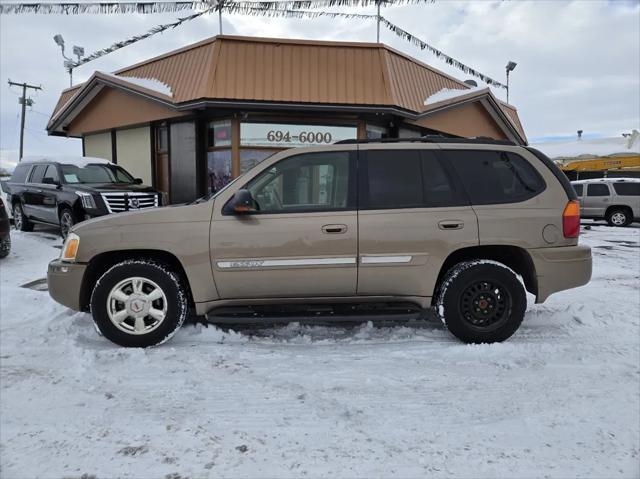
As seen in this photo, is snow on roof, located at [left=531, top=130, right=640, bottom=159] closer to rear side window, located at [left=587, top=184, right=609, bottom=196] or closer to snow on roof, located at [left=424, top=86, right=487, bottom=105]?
rear side window, located at [left=587, top=184, right=609, bottom=196]

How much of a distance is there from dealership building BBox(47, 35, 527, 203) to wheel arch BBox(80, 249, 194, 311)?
697 centimetres

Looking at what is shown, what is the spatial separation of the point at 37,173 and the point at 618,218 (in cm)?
1889

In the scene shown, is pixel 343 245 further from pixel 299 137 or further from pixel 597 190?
pixel 597 190

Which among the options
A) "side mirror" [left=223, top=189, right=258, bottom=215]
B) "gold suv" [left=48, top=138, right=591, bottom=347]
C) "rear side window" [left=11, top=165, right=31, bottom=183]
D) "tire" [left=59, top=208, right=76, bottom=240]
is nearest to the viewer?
"side mirror" [left=223, top=189, right=258, bottom=215]

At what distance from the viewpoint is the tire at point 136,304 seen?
3975mm

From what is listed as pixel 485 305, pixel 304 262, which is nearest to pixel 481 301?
pixel 485 305

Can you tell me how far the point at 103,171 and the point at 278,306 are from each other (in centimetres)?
835

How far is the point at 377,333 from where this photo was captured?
14.6ft

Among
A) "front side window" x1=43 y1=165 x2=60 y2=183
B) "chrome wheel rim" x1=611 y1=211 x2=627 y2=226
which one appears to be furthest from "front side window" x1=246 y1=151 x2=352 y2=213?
"chrome wheel rim" x1=611 y1=211 x2=627 y2=226

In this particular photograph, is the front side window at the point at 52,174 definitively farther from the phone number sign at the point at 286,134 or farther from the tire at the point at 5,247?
the phone number sign at the point at 286,134

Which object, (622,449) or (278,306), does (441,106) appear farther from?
(622,449)

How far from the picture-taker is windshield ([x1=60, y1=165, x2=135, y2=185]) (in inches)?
403

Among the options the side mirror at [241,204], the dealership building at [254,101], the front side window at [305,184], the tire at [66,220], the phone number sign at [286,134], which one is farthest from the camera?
the phone number sign at [286,134]

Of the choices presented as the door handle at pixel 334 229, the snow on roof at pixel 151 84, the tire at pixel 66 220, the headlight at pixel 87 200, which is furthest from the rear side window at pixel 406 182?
the snow on roof at pixel 151 84
